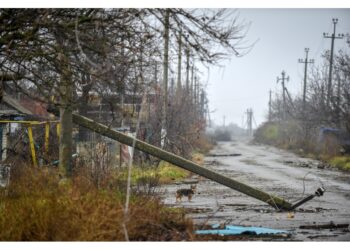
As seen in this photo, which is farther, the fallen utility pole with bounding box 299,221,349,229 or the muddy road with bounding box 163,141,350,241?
the muddy road with bounding box 163,141,350,241

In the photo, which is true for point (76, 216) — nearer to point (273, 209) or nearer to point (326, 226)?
point (326, 226)

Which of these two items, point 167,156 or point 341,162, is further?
point 341,162

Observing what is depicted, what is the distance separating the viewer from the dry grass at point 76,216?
626cm

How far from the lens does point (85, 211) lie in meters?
6.36

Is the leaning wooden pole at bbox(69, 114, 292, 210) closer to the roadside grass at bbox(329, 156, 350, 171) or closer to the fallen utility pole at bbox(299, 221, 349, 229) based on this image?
the fallen utility pole at bbox(299, 221, 349, 229)

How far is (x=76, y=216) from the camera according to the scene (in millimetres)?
6277

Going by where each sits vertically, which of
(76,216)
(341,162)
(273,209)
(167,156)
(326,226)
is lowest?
(341,162)

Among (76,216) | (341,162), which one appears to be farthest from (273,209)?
(341,162)

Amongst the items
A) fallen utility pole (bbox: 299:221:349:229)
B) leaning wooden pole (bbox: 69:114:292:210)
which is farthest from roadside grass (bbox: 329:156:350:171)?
leaning wooden pole (bbox: 69:114:292:210)

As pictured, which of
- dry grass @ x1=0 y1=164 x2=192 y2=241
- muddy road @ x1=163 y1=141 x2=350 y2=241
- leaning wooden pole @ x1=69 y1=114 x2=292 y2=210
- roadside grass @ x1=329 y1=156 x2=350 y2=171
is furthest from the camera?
roadside grass @ x1=329 y1=156 x2=350 y2=171

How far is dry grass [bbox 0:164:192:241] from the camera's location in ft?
20.5

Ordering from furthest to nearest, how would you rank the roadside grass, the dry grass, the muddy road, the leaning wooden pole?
the roadside grass → the muddy road → the leaning wooden pole → the dry grass
